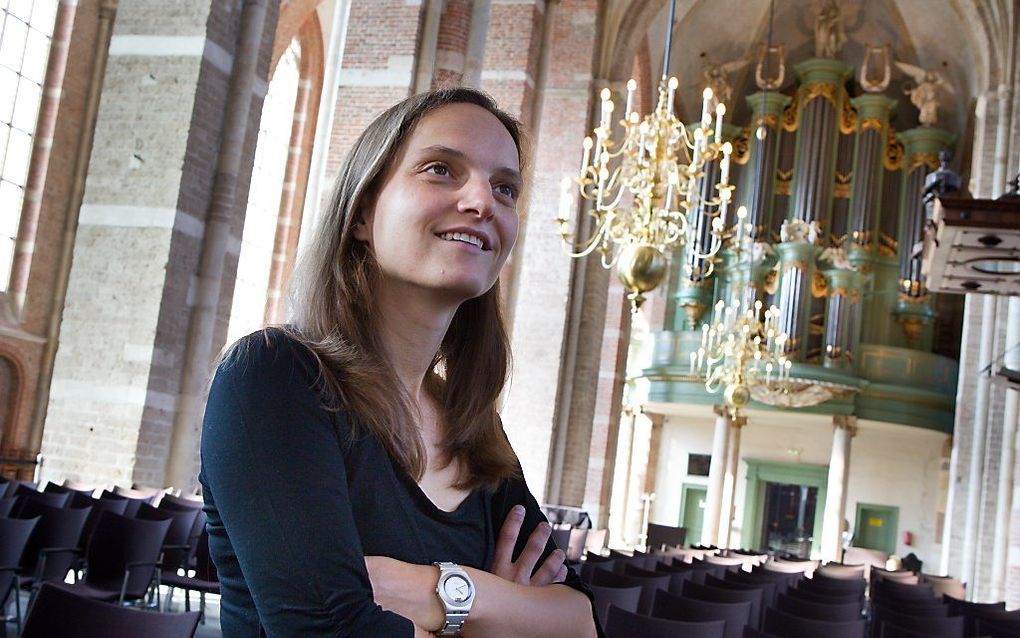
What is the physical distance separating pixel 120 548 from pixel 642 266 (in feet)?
17.5

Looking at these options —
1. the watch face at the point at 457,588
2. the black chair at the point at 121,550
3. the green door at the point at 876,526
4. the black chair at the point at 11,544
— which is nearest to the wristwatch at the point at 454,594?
the watch face at the point at 457,588

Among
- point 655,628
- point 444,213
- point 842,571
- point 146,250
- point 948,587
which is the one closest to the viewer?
point 444,213

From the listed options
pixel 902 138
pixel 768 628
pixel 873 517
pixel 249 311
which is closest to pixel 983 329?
pixel 902 138

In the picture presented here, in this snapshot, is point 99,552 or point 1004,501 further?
point 1004,501

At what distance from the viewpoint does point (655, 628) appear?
4230 mm

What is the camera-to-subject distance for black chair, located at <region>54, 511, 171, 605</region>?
6062 millimetres

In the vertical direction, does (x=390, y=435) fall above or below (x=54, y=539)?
above

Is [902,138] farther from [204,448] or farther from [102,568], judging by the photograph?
[204,448]

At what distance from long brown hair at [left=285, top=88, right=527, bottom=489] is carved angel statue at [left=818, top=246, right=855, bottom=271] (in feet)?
78.0

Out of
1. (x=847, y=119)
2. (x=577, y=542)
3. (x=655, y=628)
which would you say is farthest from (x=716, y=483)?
(x=655, y=628)

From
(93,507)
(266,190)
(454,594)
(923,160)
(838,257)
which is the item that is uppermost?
(923,160)

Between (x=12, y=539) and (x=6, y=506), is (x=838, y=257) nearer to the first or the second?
(x=6, y=506)

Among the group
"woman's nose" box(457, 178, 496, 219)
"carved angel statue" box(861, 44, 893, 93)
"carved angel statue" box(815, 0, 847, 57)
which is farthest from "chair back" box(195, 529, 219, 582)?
"carved angel statue" box(815, 0, 847, 57)

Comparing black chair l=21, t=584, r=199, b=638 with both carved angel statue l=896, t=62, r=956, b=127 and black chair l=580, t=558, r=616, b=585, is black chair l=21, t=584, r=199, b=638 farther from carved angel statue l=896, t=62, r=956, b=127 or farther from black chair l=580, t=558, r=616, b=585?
carved angel statue l=896, t=62, r=956, b=127
